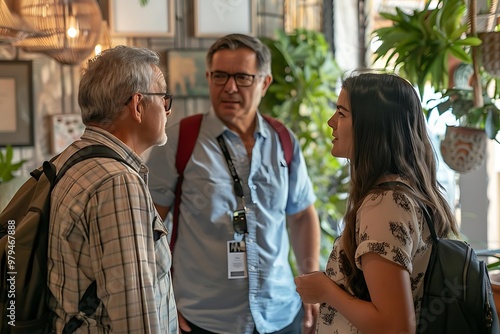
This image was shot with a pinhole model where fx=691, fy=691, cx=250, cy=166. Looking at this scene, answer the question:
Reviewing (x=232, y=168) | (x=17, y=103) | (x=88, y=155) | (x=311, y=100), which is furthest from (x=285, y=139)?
(x=17, y=103)

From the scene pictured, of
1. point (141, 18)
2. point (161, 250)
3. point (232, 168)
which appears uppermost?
point (141, 18)

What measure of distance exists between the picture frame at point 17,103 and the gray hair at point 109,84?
2.48m

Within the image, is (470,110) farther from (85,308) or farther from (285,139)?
(85,308)

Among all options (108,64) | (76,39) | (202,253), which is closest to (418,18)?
(202,253)

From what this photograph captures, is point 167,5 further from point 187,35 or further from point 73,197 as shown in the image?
point 73,197

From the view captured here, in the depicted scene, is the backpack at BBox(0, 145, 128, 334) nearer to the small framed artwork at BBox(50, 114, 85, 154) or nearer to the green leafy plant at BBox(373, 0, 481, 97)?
the green leafy plant at BBox(373, 0, 481, 97)

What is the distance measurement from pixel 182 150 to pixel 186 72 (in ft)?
6.00

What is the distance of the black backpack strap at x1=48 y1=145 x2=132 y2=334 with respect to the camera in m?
1.54

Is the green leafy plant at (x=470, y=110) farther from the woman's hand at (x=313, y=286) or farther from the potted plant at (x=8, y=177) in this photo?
the potted plant at (x=8, y=177)

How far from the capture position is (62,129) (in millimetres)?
4074

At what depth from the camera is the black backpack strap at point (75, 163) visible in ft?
5.07

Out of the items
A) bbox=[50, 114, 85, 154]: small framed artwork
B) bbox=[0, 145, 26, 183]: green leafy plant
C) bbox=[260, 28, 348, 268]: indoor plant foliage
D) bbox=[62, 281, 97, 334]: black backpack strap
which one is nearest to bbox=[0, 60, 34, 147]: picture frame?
bbox=[50, 114, 85, 154]: small framed artwork

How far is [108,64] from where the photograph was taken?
5.53 feet

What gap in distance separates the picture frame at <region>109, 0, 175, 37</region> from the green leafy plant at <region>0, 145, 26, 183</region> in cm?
93
